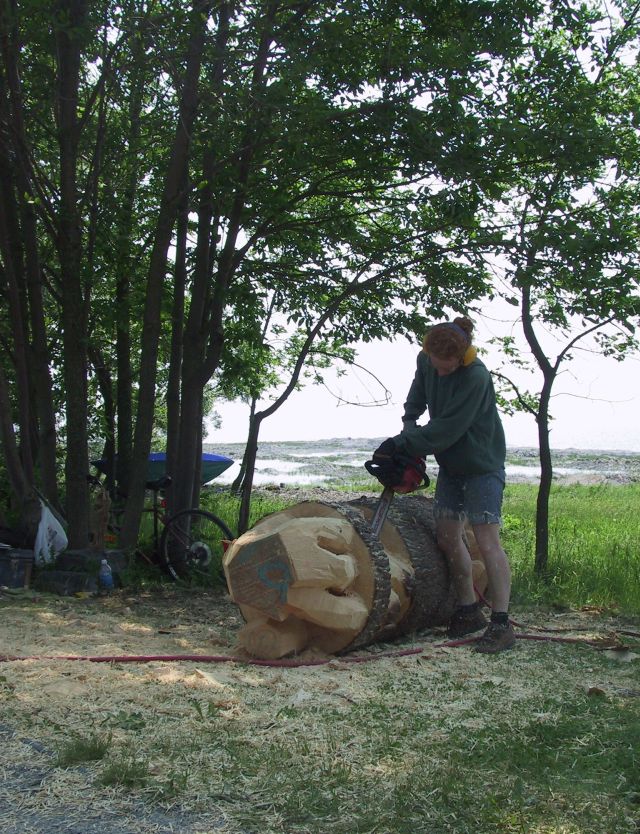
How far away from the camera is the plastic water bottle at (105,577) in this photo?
7695 millimetres

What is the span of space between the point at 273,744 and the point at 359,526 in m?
2.07

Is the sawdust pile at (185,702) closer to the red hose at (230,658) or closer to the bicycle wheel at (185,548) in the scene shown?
the red hose at (230,658)

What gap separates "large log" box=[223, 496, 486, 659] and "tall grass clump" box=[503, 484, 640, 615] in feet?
7.16

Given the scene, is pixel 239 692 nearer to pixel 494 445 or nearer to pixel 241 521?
pixel 494 445

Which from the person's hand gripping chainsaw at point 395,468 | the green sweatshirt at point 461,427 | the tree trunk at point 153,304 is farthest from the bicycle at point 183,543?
the green sweatshirt at point 461,427

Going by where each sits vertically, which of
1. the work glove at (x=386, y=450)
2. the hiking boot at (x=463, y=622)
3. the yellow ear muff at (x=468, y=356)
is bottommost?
the hiking boot at (x=463, y=622)

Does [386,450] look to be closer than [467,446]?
Yes

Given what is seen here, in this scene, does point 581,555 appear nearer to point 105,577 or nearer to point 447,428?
point 447,428

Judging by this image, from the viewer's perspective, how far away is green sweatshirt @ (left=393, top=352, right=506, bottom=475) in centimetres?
532

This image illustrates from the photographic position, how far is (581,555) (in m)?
9.28

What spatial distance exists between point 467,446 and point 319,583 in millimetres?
1285

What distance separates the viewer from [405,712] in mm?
4035

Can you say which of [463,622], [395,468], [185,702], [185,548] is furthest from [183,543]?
[185,702]

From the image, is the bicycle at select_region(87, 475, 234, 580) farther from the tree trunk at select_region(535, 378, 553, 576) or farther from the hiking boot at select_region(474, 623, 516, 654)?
the hiking boot at select_region(474, 623, 516, 654)
